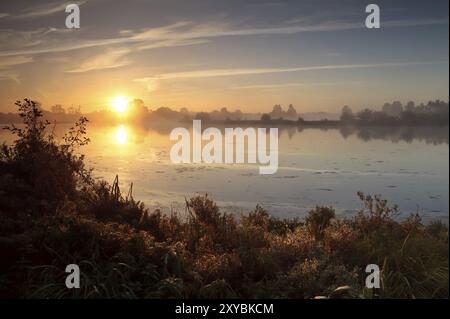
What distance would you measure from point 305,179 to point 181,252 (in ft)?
21.9

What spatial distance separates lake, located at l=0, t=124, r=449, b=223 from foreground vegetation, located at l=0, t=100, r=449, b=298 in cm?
165

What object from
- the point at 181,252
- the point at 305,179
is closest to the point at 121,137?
the point at 305,179

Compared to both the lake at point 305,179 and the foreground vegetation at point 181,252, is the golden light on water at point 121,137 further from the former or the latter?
the foreground vegetation at point 181,252

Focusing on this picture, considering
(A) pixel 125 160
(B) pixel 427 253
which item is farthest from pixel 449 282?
(A) pixel 125 160

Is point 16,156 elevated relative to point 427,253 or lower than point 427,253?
elevated

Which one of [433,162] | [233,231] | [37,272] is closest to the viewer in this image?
[37,272]

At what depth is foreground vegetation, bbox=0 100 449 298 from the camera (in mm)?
Result: 5672

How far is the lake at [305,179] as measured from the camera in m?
10.7

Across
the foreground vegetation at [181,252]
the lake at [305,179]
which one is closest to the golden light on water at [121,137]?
the lake at [305,179]
